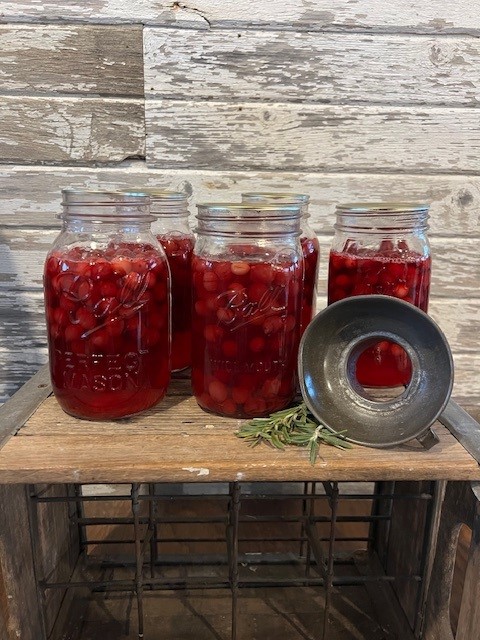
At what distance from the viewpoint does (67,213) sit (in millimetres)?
704

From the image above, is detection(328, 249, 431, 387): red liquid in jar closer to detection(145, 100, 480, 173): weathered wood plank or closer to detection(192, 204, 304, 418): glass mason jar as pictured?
detection(192, 204, 304, 418): glass mason jar

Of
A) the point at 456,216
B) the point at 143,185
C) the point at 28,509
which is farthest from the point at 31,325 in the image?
the point at 456,216

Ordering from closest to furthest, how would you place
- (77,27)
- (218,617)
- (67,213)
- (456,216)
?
1. (67,213)
2. (218,617)
3. (77,27)
4. (456,216)

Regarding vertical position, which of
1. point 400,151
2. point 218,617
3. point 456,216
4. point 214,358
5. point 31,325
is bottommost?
point 218,617

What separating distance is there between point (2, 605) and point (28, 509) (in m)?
0.12

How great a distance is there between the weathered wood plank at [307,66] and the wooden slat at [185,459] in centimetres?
74

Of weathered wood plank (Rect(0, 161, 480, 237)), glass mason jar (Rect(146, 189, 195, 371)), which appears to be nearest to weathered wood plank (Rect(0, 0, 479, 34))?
weathered wood plank (Rect(0, 161, 480, 237))

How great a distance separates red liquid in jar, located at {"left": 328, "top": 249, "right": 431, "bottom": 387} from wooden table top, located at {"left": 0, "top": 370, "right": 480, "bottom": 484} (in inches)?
4.7

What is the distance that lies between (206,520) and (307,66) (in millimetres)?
917

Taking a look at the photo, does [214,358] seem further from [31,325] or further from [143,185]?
[31,325]

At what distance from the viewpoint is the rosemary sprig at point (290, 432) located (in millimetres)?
678

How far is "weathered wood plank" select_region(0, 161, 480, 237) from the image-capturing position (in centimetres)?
115

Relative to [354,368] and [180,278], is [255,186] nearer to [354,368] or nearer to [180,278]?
[180,278]

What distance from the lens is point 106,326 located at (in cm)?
68
